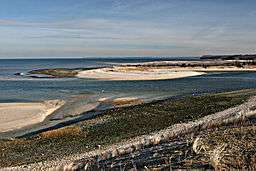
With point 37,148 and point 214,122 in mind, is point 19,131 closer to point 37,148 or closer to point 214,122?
point 37,148

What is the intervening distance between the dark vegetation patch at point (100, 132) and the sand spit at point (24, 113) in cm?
590

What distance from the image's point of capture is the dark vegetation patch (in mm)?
18922

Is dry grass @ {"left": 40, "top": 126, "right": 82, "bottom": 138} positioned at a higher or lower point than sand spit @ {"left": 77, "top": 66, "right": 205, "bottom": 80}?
higher

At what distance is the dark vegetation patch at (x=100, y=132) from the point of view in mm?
18922

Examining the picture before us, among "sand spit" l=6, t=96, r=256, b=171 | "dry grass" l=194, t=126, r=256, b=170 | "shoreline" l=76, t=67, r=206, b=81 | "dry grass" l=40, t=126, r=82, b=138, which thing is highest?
"dry grass" l=194, t=126, r=256, b=170

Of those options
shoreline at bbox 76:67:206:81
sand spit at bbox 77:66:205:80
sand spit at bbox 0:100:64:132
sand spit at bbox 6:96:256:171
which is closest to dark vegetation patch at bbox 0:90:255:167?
sand spit at bbox 6:96:256:171

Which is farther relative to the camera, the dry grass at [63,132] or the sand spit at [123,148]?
the dry grass at [63,132]

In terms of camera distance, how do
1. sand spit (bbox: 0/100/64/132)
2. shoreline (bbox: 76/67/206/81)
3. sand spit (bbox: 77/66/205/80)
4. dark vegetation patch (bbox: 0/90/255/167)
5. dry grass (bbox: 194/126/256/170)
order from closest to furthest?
dry grass (bbox: 194/126/256/170) < dark vegetation patch (bbox: 0/90/255/167) < sand spit (bbox: 0/100/64/132) < shoreline (bbox: 76/67/206/81) < sand spit (bbox: 77/66/205/80)

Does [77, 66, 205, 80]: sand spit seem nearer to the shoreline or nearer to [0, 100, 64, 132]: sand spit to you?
the shoreline

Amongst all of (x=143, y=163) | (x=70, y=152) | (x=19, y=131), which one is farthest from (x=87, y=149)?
(x=19, y=131)

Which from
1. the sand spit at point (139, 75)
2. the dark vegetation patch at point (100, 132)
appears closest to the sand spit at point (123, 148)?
the dark vegetation patch at point (100, 132)

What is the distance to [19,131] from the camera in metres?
27.1

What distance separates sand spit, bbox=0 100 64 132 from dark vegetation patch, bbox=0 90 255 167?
5.90 m

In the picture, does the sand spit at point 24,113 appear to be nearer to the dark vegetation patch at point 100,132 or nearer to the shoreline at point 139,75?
the dark vegetation patch at point 100,132
